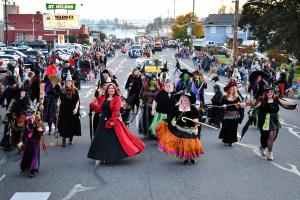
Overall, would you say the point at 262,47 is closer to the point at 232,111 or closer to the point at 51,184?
the point at 232,111

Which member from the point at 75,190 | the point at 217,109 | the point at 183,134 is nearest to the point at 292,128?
the point at 217,109

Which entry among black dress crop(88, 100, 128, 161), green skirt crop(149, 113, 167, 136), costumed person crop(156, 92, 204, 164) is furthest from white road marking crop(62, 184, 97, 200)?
green skirt crop(149, 113, 167, 136)

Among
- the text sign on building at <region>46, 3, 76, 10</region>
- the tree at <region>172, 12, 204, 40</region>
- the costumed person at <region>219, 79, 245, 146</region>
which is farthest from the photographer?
the tree at <region>172, 12, 204, 40</region>

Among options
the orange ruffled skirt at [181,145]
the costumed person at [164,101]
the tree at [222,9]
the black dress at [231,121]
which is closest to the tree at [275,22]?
the black dress at [231,121]

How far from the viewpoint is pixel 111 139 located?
11172 millimetres

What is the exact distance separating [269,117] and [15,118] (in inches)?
227

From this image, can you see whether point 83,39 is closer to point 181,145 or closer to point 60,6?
point 60,6

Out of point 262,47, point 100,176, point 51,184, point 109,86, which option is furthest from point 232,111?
point 262,47

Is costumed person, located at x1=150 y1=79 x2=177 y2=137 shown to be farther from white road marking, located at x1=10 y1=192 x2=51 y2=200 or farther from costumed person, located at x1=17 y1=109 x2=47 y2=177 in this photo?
white road marking, located at x1=10 y1=192 x2=51 y2=200

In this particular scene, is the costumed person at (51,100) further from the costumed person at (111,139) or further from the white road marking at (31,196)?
the white road marking at (31,196)

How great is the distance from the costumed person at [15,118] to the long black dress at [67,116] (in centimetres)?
96

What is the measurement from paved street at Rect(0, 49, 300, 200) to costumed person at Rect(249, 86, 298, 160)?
1.40 feet

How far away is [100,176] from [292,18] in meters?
29.4

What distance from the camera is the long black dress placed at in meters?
13.5
